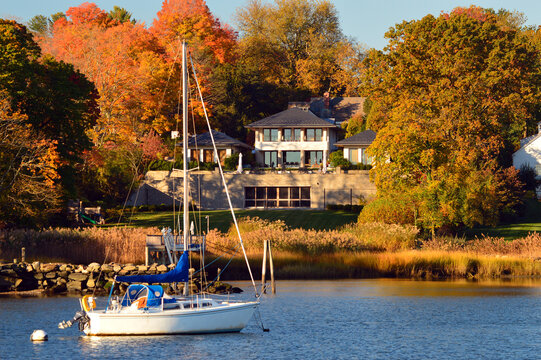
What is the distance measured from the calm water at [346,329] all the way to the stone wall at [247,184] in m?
45.9

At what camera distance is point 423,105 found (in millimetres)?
80000

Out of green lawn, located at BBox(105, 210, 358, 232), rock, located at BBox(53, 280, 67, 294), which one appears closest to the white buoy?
rock, located at BBox(53, 280, 67, 294)

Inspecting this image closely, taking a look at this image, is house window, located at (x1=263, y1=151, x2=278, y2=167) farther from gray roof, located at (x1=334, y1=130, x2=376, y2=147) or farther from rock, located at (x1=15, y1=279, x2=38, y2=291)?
rock, located at (x1=15, y1=279, x2=38, y2=291)

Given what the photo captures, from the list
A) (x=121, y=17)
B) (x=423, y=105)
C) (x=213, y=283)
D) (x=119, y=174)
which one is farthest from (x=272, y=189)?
(x=121, y=17)

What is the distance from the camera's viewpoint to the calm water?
32156 mm

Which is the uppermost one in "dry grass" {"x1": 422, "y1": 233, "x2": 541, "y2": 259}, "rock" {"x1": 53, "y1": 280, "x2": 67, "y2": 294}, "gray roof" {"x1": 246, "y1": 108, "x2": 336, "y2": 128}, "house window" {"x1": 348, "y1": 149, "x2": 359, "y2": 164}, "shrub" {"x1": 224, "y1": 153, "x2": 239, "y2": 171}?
"gray roof" {"x1": 246, "y1": 108, "x2": 336, "y2": 128}

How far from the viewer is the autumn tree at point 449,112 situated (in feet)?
230

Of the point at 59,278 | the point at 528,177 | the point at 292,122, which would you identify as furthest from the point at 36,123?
the point at 528,177

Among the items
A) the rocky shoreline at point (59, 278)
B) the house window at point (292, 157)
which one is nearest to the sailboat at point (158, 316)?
the rocky shoreline at point (59, 278)

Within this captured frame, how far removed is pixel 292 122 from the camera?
117m

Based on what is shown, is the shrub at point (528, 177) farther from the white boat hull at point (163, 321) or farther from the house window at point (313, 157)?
the white boat hull at point (163, 321)

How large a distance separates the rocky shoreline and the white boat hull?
616 inches

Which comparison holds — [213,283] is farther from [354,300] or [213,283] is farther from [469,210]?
[469,210]

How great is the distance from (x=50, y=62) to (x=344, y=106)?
8038 cm
